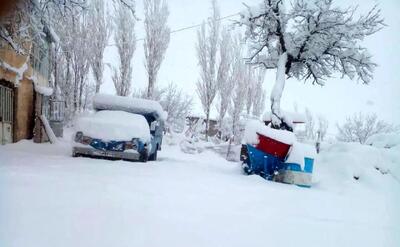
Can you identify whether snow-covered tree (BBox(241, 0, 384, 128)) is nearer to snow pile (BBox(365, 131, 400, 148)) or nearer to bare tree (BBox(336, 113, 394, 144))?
snow pile (BBox(365, 131, 400, 148))

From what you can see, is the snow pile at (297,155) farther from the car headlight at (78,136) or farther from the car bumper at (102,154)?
the car headlight at (78,136)

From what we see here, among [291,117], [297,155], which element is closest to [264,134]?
[297,155]

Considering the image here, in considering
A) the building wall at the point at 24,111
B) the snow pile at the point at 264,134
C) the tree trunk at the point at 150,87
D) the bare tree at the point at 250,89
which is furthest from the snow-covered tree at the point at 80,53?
the snow pile at the point at 264,134

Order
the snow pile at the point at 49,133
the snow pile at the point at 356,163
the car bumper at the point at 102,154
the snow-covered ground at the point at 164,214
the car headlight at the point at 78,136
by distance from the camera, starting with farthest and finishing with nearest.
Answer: the snow pile at the point at 49,133, the snow pile at the point at 356,163, the car headlight at the point at 78,136, the car bumper at the point at 102,154, the snow-covered ground at the point at 164,214

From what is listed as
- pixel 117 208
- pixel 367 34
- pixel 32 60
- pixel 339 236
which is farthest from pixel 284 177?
pixel 32 60

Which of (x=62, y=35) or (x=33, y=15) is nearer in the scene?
(x=33, y=15)

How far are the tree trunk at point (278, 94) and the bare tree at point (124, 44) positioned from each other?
14.9 meters

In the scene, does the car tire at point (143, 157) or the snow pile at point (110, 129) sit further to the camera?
the car tire at point (143, 157)

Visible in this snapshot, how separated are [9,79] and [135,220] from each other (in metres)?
10.2

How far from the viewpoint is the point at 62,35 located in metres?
21.6

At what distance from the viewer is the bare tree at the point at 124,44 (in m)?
23.2

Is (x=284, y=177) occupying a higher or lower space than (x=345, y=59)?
lower

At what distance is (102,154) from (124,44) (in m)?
17.0

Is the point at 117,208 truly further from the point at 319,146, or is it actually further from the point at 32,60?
the point at 32,60
